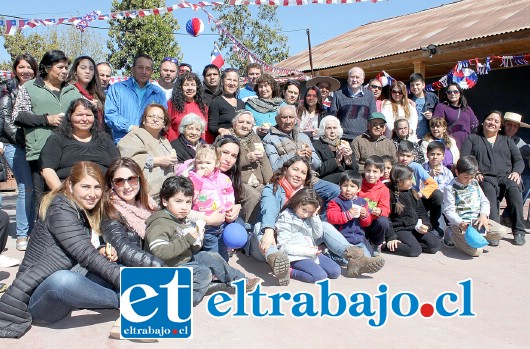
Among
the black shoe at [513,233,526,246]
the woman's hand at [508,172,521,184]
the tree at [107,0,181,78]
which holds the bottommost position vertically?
the black shoe at [513,233,526,246]

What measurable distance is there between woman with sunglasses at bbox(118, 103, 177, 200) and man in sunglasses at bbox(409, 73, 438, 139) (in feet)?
11.6

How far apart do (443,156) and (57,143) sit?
3.90 metres

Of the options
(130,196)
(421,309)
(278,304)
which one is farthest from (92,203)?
(421,309)

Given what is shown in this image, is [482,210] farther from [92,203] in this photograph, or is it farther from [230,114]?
[92,203]

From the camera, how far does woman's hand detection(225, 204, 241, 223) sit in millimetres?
4055

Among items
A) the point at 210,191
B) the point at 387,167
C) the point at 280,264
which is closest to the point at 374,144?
the point at 387,167

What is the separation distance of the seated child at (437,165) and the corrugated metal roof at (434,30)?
13.5ft

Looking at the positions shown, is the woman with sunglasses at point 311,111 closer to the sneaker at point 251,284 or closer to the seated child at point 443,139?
the seated child at point 443,139

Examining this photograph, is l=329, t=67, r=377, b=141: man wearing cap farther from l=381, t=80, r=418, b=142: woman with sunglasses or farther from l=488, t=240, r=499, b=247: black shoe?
l=488, t=240, r=499, b=247: black shoe

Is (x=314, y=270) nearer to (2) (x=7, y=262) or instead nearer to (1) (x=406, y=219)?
(1) (x=406, y=219)

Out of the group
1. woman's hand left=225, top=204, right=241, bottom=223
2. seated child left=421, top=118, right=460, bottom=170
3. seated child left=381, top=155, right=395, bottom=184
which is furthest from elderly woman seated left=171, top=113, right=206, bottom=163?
seated child left=421, top=118, right=460, bottom=170

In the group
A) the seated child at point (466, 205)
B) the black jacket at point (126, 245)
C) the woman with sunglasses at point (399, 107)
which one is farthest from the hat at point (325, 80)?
the black jacket at point (126, 245)

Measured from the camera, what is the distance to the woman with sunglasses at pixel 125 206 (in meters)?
3.05

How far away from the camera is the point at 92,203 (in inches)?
117
